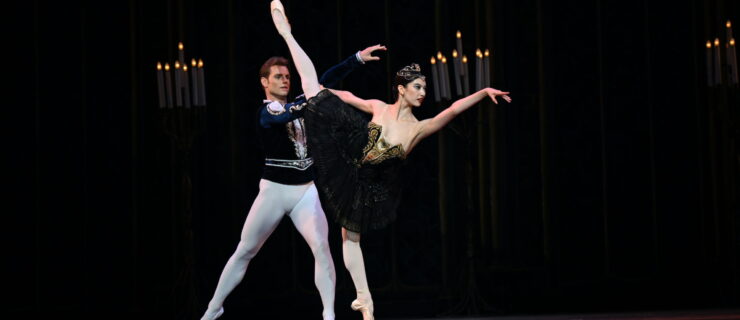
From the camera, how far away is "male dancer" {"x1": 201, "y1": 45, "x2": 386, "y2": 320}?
4594 mm

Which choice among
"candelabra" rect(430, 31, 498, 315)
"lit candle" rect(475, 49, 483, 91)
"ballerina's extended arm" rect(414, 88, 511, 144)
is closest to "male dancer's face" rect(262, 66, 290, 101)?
"ballerina's extended arm" rect(414, 88, 511, 144)

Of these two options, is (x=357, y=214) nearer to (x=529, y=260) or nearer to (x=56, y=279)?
(x=529, y=260)

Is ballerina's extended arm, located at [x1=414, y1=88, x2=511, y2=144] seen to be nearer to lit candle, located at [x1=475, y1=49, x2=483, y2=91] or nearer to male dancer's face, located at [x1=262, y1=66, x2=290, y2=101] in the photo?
male dancer's face, located at [x1=262, y1=66, x2=290, y2=101]

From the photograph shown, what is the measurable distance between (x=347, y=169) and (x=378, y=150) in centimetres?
19

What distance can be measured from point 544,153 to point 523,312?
1.26m

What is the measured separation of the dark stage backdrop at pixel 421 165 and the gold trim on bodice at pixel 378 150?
143 centimetres

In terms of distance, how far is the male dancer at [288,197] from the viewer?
459cm

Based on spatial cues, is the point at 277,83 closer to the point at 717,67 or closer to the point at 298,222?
the point at 298,222

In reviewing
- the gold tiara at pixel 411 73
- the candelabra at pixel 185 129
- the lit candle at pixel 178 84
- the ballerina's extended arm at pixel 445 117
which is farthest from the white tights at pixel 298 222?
the lit candle at pixel 178 84

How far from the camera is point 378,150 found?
4.45 m

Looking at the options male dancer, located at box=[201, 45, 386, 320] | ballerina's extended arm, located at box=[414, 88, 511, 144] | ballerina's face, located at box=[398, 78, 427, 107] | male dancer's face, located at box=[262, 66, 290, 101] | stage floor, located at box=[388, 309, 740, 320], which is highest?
male dancer's face, located at box=[262, 66, 290, 101]

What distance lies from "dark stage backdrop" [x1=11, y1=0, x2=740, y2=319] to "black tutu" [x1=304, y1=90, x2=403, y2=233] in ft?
4.72

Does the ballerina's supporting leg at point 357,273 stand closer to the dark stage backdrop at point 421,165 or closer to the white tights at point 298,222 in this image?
the white tights at point 298,222

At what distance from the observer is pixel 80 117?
6.19 m
